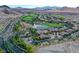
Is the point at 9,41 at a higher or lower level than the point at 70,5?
lower

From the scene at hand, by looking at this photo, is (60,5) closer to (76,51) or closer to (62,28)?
(62,28)

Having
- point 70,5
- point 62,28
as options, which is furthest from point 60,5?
point 62,28

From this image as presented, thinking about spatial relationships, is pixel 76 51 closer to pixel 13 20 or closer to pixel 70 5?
pixel 70 5
